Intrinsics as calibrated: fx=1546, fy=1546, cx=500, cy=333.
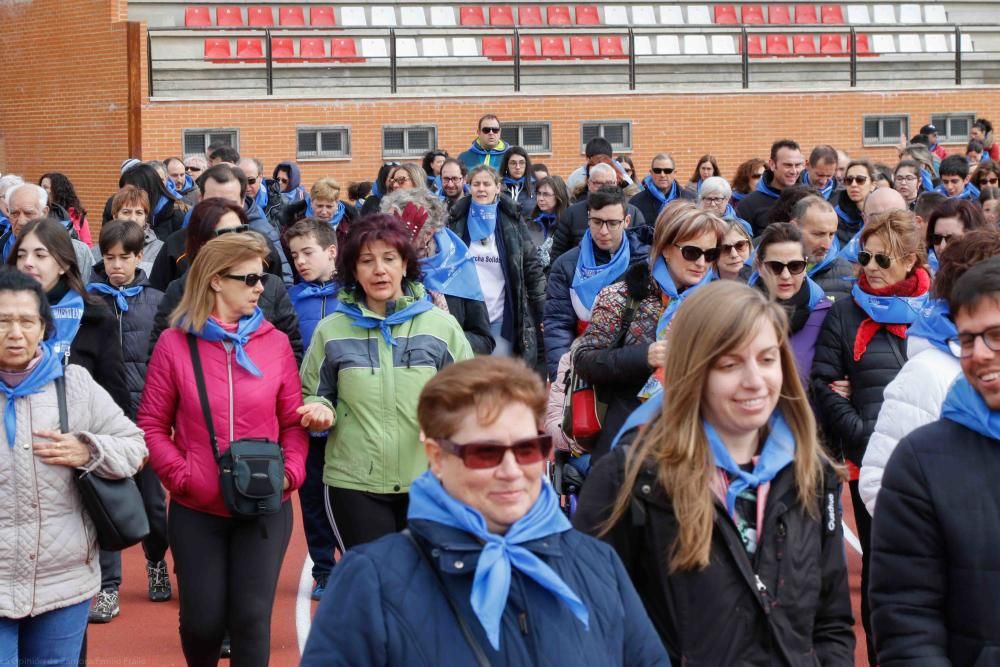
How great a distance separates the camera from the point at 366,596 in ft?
10.2

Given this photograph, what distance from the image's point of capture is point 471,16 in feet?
88.8

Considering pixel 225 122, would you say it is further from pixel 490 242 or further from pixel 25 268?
pixel 25 268

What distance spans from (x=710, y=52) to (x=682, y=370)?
24078 mm

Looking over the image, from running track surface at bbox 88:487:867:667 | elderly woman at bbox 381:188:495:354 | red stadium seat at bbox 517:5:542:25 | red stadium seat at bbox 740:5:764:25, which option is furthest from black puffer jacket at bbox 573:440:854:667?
red stadium seat at bbox 740:5:764:25

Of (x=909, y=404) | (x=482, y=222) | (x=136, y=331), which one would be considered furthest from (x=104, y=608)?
(x=909, y=404)

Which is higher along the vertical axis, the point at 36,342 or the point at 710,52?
the point at 710,52

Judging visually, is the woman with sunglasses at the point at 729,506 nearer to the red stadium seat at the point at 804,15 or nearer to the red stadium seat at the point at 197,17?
the red stadium seat at the point at 197,17

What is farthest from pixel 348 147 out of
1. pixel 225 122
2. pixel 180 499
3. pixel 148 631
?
pixel 180 499

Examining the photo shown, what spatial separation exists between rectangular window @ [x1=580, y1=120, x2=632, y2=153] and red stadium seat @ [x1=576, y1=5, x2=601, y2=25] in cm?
289

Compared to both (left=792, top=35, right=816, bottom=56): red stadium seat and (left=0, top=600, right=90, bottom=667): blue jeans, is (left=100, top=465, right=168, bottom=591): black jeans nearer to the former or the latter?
(left=0, top=600, right=90, bottom=667): blue jeans

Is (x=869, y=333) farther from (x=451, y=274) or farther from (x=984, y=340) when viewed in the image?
(x=984, y=340)

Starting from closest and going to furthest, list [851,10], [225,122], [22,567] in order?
1. [22,567]
2. [225,122]
3. [851,10]

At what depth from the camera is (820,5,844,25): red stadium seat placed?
2933cm

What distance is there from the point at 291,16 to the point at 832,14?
34.2ft
